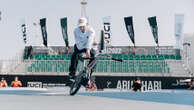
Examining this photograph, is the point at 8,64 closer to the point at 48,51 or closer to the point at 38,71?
the point at 38,71

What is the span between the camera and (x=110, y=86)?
1919cm

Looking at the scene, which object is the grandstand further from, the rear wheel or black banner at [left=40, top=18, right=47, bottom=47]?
the rear wheel

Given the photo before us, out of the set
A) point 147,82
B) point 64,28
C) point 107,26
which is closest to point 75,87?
point 147,82

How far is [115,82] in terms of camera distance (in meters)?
19.3

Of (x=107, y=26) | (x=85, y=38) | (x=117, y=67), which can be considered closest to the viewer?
(x=85, y=38)

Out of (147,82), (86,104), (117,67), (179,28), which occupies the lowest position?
A: (147,82)

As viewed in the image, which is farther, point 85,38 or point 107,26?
point 107,26

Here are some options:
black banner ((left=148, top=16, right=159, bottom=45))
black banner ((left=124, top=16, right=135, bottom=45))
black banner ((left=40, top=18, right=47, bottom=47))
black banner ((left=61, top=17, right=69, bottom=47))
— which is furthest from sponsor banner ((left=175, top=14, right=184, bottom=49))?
black banner ((left=40, top=18, right=47, bottom=47))

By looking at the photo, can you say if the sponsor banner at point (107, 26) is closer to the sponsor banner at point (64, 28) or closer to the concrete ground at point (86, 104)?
the sponsor banner at point (64, 28)

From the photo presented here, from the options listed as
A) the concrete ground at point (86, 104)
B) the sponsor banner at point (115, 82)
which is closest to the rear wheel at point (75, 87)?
the concrete ground at point (86, 104)

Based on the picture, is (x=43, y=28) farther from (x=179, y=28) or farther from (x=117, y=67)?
(x=179, y=28)

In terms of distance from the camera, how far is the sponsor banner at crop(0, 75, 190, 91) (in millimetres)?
18922

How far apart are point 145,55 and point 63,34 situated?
9.89m

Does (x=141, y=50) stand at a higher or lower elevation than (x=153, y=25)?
lower
